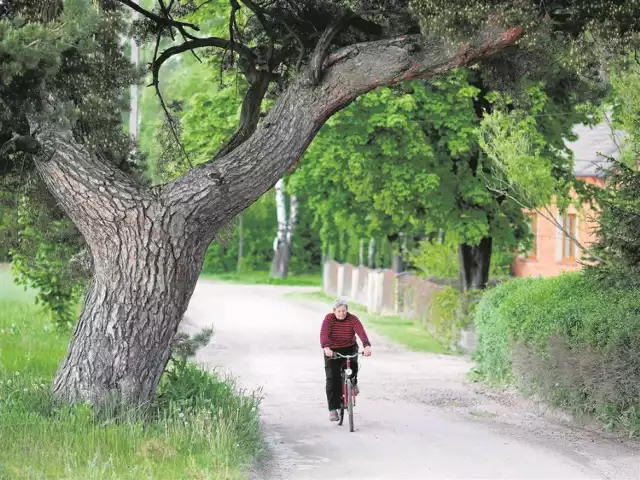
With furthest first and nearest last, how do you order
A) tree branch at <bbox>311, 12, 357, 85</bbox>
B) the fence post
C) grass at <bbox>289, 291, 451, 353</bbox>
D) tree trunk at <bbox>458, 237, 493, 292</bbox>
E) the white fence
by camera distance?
the fence post
the white fence
grass at <bbox>289, 291, 451, 353</bbox>
tree trunk at <bbox>458, 237, 493, 292</bbox>
tree branch at <bbox>311, 12, 357, 85</bbox>

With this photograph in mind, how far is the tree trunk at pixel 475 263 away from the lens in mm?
26266

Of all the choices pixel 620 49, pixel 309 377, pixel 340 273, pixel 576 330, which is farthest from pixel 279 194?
pixel 620 49

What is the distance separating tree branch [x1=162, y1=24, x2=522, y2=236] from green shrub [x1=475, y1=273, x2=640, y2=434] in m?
4.16

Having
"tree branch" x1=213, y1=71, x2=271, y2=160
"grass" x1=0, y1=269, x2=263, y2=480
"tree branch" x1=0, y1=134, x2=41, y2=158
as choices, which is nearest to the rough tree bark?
"tree branch" x1=0, y1=134, x2=41, y2=158

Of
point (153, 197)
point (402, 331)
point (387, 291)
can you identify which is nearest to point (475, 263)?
point (402, 331)

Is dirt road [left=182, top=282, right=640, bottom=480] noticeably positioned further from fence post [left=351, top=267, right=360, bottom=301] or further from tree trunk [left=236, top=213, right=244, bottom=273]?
tree trunk [left=236, top=213, right=244, bottom=273]

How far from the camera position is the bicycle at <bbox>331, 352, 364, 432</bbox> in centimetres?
1308

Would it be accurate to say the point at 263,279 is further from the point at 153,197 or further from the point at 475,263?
the point at 153,197

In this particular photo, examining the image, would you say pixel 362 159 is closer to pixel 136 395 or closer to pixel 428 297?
pixel 428 297

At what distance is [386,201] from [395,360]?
386cm

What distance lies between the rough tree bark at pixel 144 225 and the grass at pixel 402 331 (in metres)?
15.0

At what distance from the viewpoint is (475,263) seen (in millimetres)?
26406

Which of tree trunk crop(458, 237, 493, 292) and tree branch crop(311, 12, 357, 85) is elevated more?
tree branch crop(311, 12, 357, 85)

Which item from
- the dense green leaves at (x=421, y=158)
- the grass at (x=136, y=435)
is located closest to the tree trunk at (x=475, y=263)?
the dense green leaves at (x=421, y=158)
